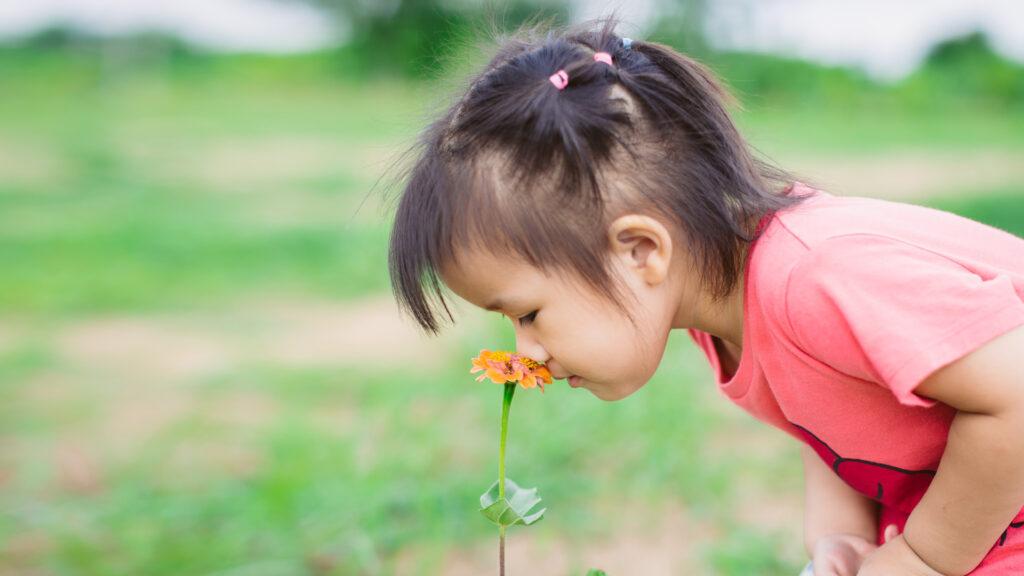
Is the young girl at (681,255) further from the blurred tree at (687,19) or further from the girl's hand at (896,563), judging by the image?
the blurred tree at (687,19)

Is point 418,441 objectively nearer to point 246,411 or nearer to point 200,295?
point 246,411

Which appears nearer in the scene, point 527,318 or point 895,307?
point 895,307

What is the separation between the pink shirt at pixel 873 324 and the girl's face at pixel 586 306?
118mm

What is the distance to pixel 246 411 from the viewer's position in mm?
2719

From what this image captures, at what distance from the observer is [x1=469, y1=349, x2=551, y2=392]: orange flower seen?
3.73ft

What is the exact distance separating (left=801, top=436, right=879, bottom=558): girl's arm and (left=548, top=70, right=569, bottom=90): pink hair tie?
29.1 inches

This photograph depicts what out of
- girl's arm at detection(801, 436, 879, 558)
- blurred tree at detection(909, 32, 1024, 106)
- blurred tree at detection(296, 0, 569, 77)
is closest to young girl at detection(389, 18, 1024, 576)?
girl's arm at detection(801, 436, 879, 558)

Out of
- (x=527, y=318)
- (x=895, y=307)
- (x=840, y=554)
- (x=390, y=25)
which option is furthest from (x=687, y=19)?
(x=895, y=307)

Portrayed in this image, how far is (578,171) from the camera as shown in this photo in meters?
1.15

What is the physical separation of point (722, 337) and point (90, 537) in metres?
1.37

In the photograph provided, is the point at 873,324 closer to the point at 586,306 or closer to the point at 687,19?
the point at 586,306

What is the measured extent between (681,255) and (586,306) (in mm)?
137

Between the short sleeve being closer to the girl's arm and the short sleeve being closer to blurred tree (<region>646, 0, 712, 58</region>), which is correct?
the girl's arm

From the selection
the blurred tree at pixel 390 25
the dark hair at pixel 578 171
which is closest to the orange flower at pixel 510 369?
the dark hair at pixel 578 171
